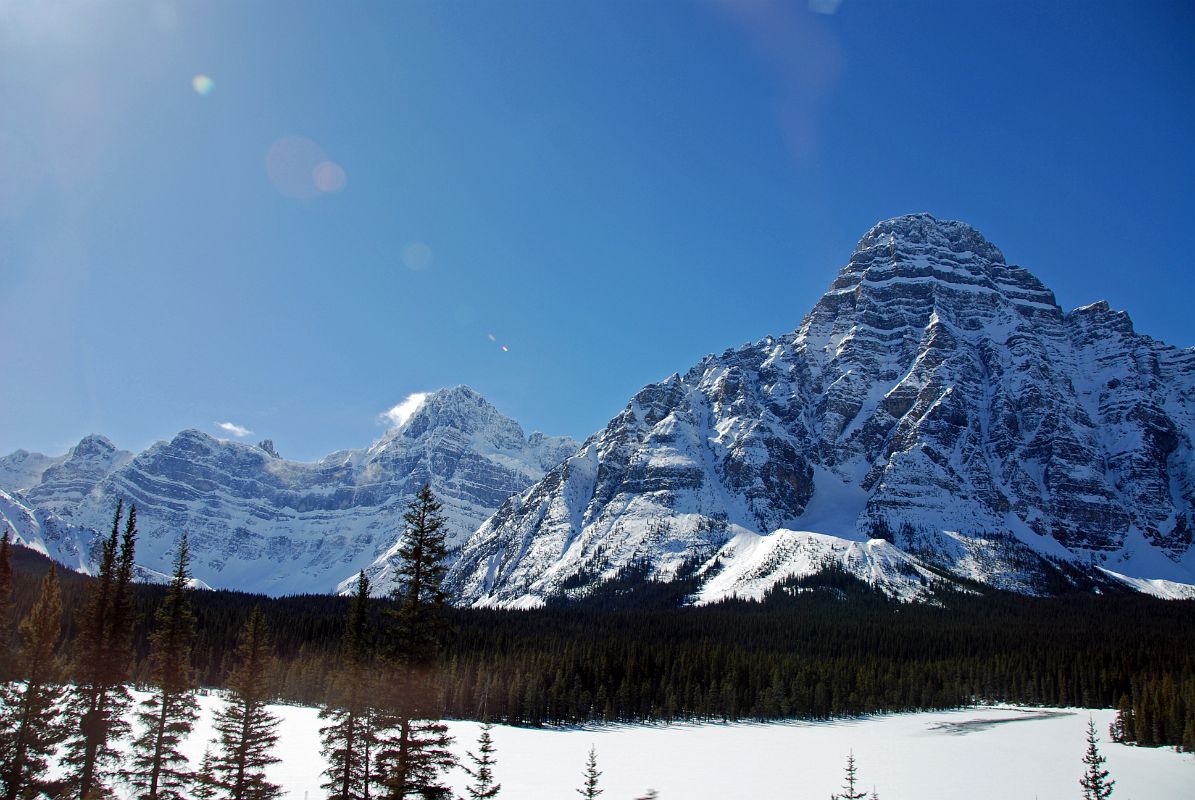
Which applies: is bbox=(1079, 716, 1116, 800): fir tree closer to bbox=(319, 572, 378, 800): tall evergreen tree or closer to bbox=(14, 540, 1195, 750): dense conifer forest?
bbox=(319, 572, 378, 800): tall evergreen tree

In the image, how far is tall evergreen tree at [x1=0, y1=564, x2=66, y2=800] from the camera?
106 ft

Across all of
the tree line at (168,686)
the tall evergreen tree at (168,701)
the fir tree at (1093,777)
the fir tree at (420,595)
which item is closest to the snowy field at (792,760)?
the tall evergreen tree at (168,701)

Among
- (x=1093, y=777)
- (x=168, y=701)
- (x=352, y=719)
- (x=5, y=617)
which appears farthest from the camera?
(x=168, y=701)

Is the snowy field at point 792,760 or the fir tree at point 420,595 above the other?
the fir tree at point 420,595

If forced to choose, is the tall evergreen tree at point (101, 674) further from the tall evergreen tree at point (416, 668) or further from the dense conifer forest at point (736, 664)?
the dense conifer forest at point (736, 664)

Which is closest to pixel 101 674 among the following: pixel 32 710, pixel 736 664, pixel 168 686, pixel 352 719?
pixel 168 686

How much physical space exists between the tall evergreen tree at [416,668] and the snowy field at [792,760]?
81.6ft

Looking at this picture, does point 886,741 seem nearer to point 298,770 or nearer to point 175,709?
point 298,770

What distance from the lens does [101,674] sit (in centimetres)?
3578

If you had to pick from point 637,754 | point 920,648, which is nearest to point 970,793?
point 637,754

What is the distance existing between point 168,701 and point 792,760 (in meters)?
56.0

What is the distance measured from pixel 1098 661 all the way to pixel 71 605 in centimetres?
16559

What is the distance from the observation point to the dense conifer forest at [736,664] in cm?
10431

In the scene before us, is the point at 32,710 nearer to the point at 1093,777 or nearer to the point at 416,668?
the point at 416,668
